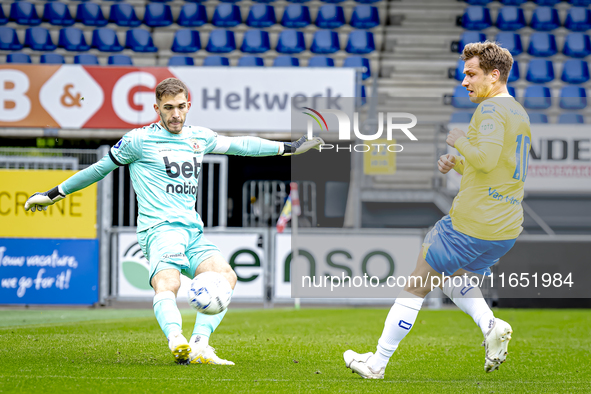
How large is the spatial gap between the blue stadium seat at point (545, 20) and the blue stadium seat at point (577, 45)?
61cm

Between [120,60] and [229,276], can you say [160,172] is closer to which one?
[229,276]

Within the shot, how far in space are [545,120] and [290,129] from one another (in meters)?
3.96

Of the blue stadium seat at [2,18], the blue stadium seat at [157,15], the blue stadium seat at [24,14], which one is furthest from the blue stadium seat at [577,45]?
the blue stadium seat at [2,18]

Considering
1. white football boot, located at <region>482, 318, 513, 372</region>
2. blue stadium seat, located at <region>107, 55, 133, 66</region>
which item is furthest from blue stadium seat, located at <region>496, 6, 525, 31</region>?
white football boot, located at <region>482, 318, 513, 372</region>

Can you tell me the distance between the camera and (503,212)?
3982 millimetres

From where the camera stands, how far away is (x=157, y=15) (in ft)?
49.8

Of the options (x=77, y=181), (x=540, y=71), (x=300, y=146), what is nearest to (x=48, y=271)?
(x=77, y=181)

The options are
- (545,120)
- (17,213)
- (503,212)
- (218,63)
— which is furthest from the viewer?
(218,63)

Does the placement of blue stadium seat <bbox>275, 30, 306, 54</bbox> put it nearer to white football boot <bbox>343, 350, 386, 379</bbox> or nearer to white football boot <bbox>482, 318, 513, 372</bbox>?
white football boot <bbox>343, 350, 386, 379</bbox>

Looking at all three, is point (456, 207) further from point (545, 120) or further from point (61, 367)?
point (545, 120)

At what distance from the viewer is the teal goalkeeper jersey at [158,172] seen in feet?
14.7

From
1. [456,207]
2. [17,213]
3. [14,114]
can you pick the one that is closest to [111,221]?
[17,213]

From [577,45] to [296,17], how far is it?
5.99 m

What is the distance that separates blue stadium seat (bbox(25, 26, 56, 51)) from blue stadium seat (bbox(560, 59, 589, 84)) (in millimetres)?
10504
